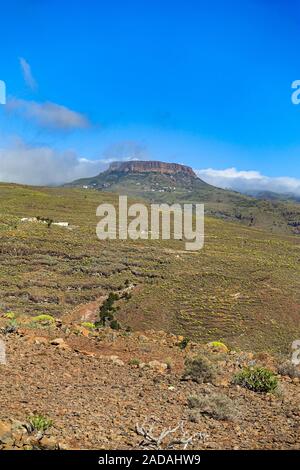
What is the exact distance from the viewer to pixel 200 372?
1005 centimetres

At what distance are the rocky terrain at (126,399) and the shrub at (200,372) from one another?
13 centimetres

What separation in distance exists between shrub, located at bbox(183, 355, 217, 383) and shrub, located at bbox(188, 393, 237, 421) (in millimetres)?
1328

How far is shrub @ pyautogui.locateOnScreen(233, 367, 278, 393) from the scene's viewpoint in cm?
957

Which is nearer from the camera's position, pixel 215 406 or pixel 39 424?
pixel 39 424

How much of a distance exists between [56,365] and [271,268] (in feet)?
190

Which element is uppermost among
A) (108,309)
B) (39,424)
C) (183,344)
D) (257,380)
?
(39,424)

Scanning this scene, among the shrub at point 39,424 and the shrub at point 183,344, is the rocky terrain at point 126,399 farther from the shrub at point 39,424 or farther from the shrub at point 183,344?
the shrub at point 183,344

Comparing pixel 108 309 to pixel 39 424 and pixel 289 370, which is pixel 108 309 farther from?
pixel 39 424

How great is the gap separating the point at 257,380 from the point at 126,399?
307 centimetres

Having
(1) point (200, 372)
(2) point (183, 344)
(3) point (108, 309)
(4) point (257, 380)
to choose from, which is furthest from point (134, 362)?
(3) point (108, 309)

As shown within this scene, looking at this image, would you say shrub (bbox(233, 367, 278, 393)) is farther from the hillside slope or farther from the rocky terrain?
the hillside slope

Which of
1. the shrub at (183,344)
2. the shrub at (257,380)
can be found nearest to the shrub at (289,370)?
the shrub at (257,380)

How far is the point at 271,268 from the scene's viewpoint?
6444 cm
